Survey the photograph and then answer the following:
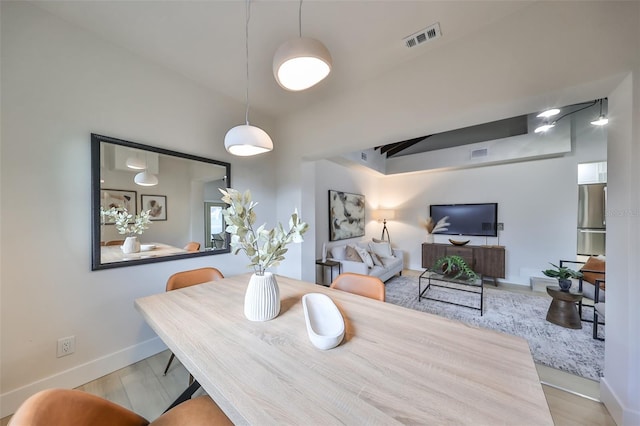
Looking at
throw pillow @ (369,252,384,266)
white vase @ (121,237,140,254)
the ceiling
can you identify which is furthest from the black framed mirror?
throw pillow @ (369,252,384,266)

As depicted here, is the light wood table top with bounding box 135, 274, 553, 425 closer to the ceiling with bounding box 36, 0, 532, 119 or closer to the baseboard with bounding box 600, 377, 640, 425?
the baseboard with bounding box 600, 377, 640, 425

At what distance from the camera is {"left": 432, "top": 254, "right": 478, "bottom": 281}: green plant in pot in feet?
10.2

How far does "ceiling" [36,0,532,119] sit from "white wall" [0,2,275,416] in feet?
0.74

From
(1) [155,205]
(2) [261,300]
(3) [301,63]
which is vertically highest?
(3) [301,63]

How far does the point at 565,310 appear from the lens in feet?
8.07

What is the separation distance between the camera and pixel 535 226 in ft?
12.9

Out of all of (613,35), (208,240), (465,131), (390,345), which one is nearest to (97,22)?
(208,240)

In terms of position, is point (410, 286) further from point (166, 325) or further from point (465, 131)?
point (166, 325)

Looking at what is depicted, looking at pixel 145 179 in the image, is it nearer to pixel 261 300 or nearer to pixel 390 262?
pixel 261 300

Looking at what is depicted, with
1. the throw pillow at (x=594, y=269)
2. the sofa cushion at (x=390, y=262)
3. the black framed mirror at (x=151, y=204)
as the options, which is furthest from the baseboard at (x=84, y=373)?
the throw pillow at (x=594, y=269)

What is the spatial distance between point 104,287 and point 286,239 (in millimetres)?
1736

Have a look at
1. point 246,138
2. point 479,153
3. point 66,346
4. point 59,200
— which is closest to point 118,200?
point 59,200

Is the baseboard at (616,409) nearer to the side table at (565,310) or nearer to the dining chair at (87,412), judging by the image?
the side table at (565,310)

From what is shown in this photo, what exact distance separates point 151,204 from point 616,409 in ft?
12.3
